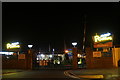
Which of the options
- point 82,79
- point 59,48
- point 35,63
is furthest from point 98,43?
point 59,48

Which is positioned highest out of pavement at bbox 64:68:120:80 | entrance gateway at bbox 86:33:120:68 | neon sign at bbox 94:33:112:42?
neon sign at bbox 94:33:112:42

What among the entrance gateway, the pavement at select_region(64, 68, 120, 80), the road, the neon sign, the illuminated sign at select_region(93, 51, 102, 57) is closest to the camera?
the pavement at select_region(64, 68, 120, 80)

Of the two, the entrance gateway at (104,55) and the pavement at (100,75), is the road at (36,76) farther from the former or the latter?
the entrance gateway at (104,55)

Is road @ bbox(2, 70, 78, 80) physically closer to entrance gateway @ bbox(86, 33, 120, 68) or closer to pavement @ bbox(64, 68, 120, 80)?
pavement @ bbox(64, 68, 120, 80)

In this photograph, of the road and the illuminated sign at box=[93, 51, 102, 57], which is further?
the illuminated sign at box=[93, 51, 102, 57]

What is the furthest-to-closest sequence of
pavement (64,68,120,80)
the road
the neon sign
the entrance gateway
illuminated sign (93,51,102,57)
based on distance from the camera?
illuminated sign (93,51,102,57)
the entrance gateway
the neon sign
the road
pavement (64,68,120,80)

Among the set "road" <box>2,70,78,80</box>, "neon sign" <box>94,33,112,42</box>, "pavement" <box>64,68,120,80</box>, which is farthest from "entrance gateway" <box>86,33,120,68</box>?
"road" <box>2,70,78,80</box>

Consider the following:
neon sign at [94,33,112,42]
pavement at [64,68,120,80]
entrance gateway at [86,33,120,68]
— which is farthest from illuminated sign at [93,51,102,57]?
pavement at [64,68,120,80]

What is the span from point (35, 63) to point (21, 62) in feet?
7.52

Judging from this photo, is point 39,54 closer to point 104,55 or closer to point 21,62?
point 21,62

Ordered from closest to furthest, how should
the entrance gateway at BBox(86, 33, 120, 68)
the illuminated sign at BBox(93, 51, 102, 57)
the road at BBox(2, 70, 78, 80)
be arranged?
the road at BBox(2, 70, 78, 80) → the entrance gateway at BBox(86, 33, 120, 68) → the illuminated sign at BBox(93, 51, 102, 57)

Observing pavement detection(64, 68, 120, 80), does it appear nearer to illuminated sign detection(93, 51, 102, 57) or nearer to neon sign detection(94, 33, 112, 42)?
neon sign detection(94, 33, 112, 42)

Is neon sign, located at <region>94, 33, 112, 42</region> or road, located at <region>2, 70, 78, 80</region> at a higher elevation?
neon sign, located at <region>94, 33, 112, 42</region>

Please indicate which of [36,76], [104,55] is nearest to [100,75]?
[36,76]
